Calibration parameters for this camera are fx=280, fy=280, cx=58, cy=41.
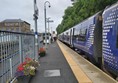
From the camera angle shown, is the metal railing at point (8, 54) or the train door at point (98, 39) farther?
the train door at point (98, 39)

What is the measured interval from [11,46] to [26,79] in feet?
4.12

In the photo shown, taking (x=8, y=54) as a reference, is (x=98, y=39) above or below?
above

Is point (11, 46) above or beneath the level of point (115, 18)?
beneath

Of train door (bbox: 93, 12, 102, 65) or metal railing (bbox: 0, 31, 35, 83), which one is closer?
metal railing (bbox: 0, 31, 35, 83)

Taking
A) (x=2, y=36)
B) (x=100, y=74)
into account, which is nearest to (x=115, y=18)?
(x=100, y=74)

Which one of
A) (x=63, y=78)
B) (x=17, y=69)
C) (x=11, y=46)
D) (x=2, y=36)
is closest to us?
(x=2, y=36)

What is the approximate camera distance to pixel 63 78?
10914mm

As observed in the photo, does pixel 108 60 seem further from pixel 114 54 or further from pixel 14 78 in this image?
pixel 14 78

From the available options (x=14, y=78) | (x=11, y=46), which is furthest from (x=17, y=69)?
(x=11, y=46)

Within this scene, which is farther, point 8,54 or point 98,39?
point 98,39

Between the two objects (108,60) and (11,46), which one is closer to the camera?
(11,46)

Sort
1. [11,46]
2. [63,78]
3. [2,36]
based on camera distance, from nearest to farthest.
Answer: [2,36], [11,46], [63,78]

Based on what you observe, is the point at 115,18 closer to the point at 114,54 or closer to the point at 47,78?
the point at 114,54

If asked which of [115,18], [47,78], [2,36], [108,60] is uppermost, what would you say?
[115,18]
